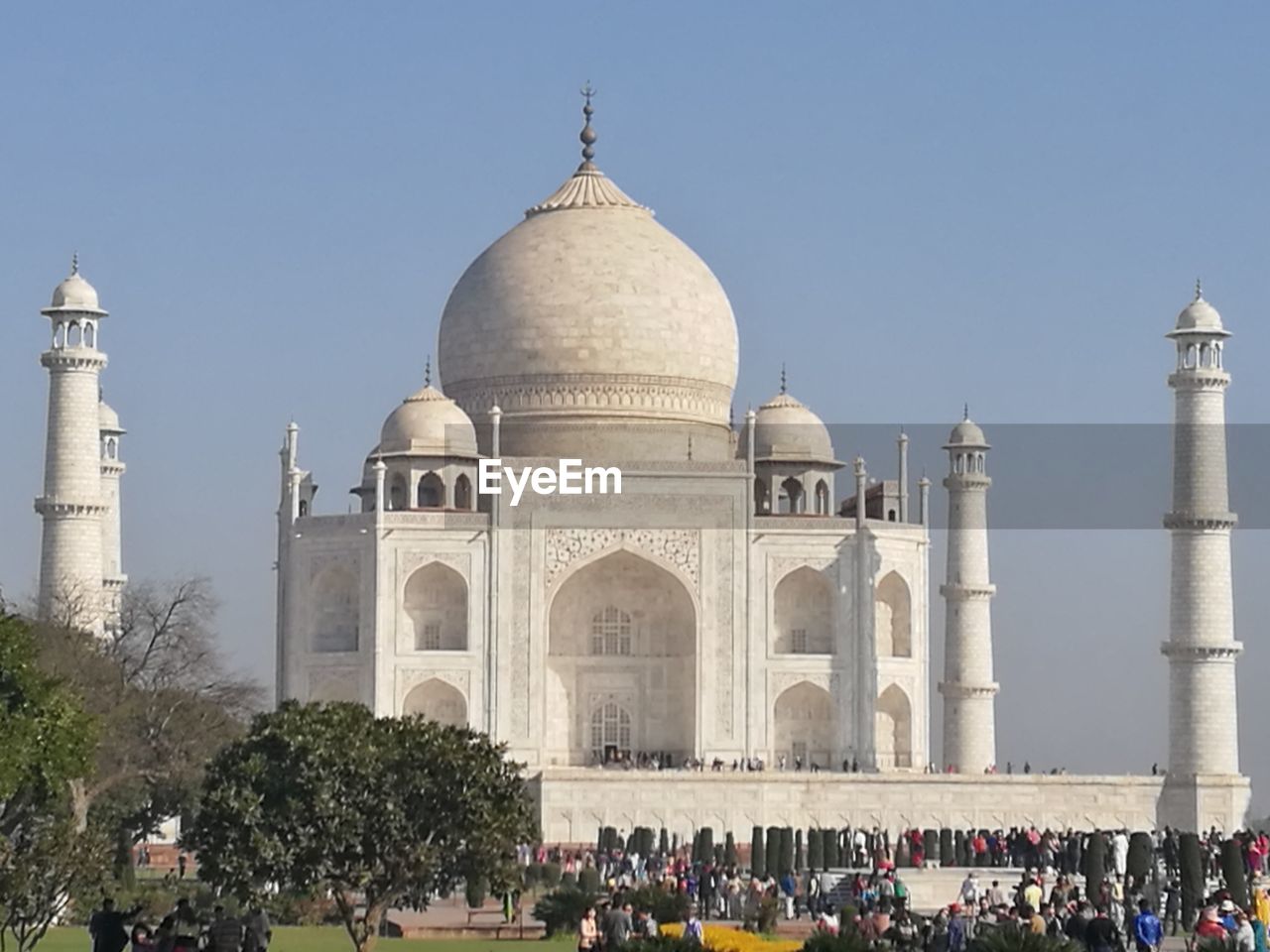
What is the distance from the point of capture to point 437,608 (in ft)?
138

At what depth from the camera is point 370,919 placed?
23.5m

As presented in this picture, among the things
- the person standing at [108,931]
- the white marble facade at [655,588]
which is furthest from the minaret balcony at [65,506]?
the person standing at [108,931]

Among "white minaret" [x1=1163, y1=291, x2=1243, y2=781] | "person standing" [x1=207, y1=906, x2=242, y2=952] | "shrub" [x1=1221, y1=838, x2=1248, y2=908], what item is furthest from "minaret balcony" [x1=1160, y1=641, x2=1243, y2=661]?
"person standing" [x1=207, y1=906, x2=242, y2=952]

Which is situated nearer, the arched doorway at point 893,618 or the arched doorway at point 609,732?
the arched doorway at point 609,732

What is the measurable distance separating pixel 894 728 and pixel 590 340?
7.07m

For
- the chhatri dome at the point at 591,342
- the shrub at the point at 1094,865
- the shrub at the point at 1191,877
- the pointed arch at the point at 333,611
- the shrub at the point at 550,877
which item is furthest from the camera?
the chhatri dome at the point at 591,342

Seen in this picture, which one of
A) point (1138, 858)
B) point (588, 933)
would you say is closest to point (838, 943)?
point (588, 933)

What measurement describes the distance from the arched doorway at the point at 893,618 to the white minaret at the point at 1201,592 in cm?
411

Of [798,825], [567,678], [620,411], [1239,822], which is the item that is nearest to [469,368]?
[620,411]

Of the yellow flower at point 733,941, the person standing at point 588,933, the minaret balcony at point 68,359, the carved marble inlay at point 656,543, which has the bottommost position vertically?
the yellow flower at point 733,941

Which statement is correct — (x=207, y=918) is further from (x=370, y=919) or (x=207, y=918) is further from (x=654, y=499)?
(x=654, y=499)

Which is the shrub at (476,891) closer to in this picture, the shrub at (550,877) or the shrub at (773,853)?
the shrub at (550,877)

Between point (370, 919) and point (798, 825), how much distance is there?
16213 mm

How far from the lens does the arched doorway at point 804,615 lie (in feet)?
138
